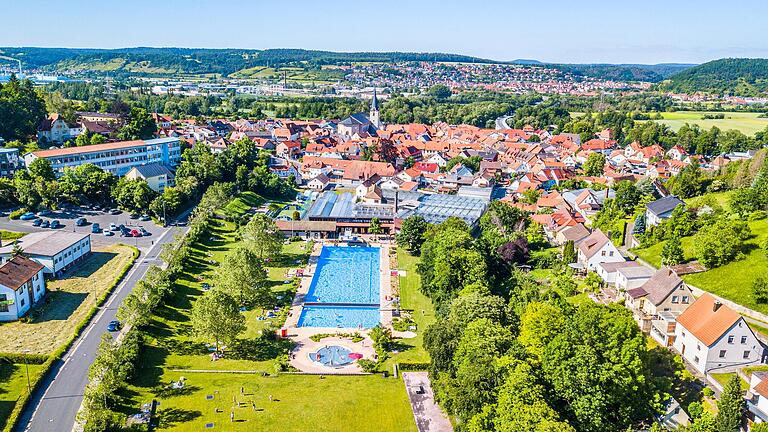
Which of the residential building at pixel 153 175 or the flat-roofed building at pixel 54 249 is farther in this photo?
the residential building at pixel 153 175

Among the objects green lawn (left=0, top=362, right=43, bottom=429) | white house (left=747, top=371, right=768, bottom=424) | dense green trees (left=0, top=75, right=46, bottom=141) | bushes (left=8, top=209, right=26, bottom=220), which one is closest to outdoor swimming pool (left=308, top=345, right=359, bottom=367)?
green lawn (left=0, top=362, right=43, bottom=429)

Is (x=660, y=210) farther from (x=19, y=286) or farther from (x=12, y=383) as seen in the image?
(x=19, y=286)

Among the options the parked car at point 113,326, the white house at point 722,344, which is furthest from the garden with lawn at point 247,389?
the white house at point 722,344

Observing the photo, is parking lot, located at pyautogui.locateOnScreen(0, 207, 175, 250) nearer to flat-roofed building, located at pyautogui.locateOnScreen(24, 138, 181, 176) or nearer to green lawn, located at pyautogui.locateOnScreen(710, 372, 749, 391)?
flat-roofed building, located at pyautogui.locateOnScreen(24, 138, 181, 176)

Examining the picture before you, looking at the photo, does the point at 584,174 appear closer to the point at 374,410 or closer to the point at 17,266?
the point at 374,410

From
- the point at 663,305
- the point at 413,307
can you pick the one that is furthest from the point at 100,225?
the point at 663,305

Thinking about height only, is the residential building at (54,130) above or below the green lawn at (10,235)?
above

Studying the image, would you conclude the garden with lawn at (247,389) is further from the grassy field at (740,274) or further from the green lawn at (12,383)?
the grassy field at (740,274)
